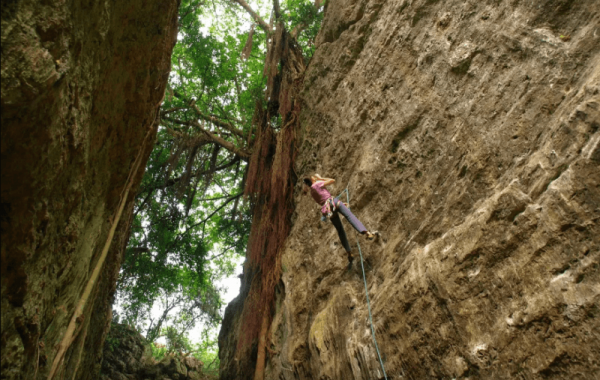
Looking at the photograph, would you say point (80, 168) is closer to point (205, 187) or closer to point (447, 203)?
point (447, 203)

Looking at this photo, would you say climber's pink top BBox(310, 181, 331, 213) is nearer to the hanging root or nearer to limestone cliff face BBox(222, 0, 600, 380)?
limestone cliff face BBox(222, 0, 600, 380)

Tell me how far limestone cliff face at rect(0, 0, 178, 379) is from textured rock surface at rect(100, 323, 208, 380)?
6082 millimetres

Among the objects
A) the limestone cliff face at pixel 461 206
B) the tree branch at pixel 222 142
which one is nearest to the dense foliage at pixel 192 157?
the tree branch at pixel 222 142

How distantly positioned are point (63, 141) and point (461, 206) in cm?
372

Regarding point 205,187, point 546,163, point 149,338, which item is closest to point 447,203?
point 546,163

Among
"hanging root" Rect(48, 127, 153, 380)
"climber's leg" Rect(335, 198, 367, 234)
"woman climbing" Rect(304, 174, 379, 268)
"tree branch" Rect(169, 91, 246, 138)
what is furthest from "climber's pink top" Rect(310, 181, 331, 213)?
"tree branch" Rect(169, 91, 246, 138)

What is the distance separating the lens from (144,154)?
17.3 feet

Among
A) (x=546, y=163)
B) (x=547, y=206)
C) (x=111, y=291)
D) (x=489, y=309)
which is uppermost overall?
(x=111, y=291)

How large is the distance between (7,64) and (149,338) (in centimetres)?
1269

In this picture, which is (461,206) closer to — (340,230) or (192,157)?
(340,230)

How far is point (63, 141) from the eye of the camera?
2.94m

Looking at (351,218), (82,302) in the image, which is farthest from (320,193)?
(82,302)

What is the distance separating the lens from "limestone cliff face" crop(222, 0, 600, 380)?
3230 millimetres

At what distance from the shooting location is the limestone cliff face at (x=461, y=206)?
3.23m
